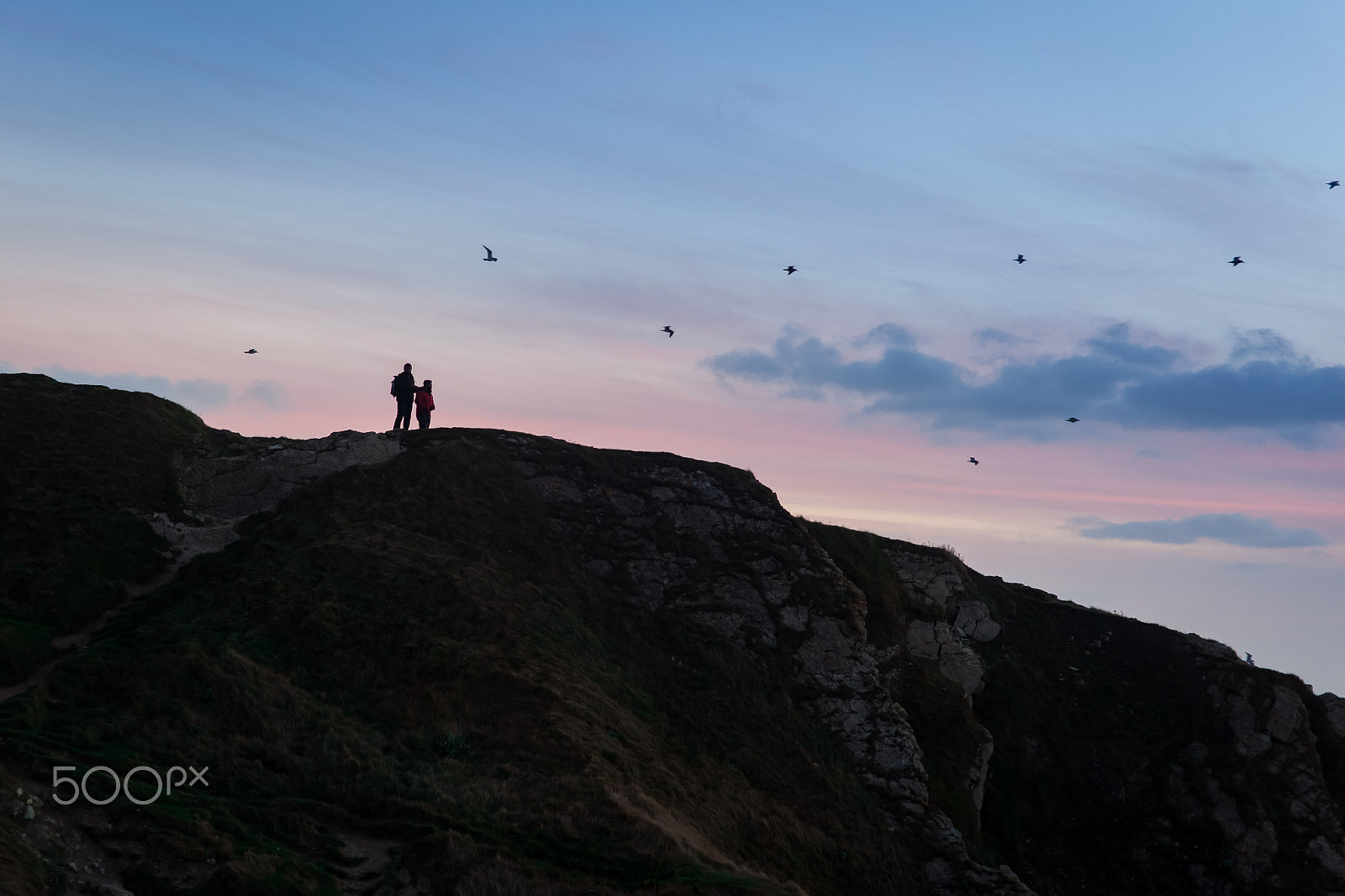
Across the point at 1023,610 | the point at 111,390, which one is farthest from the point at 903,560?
the point at 111,390

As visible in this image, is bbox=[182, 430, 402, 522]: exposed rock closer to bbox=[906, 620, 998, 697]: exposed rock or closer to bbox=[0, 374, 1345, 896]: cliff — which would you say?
bbox=[0, 374, 1345, 896]: cliff

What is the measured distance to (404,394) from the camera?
4228cm

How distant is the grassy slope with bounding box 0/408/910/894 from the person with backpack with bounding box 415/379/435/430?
4022mm

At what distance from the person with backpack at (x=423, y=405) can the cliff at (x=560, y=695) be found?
6.55ft

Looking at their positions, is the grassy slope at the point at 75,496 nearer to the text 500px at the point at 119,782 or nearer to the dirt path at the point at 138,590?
the dirt path at the point at 138,590

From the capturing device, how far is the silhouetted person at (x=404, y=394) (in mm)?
42219

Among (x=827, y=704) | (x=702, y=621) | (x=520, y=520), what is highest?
(x=520, y=520)

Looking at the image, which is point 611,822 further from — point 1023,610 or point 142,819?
point 1023,610

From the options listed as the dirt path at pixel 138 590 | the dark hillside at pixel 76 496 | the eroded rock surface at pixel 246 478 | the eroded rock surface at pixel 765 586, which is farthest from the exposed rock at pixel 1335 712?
the dark hillside at pixel 76 496

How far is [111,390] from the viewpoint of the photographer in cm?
3947

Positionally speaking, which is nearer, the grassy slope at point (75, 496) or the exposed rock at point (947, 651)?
the grassy slope at point (75, 496)

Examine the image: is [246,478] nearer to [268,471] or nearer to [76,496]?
[268,471]

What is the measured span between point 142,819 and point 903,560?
3431cm

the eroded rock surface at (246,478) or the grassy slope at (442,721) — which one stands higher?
the eroded rock surface at (246,478)
